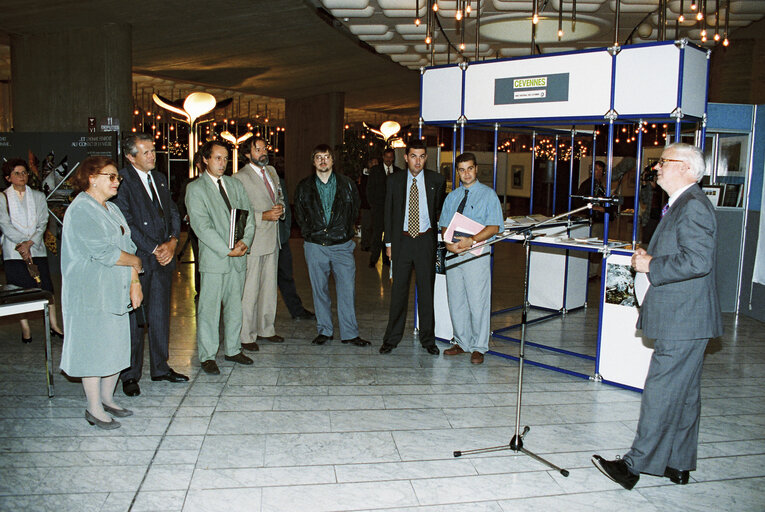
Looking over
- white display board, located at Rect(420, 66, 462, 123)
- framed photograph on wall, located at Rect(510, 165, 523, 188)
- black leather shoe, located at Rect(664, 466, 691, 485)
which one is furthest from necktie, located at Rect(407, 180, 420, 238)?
framed photograph on wall, located at Rect(510, 165, 523, 188)

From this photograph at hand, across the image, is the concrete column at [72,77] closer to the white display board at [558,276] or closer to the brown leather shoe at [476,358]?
the white display board at [558,276]

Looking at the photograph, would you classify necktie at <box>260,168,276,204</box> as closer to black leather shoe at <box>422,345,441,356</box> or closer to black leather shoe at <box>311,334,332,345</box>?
black leather shoe at <box>311,334,332,345</box>

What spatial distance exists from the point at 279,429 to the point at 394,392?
0.99 metres

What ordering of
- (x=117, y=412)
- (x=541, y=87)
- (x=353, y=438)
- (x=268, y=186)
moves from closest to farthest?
(x=353, y=438)
(x=117, y=412)
(x=541, y=87)
(x=268, y=186)

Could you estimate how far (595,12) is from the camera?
9.80m

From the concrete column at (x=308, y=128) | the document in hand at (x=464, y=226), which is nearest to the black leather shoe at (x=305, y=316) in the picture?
the document in hand at (x=464, y=226)

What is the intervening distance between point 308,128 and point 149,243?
47.0 feet

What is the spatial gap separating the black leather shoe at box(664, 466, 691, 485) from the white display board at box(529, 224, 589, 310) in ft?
12.9

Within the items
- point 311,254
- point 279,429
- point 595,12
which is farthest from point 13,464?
point 595,12

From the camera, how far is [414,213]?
5297 mm

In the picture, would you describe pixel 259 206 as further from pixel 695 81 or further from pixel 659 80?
pixel 695 81

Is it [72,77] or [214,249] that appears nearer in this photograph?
[214,249]

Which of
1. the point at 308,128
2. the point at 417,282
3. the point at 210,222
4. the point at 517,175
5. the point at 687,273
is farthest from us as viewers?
the point at 517,175

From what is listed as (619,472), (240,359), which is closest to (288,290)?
(240,359)
